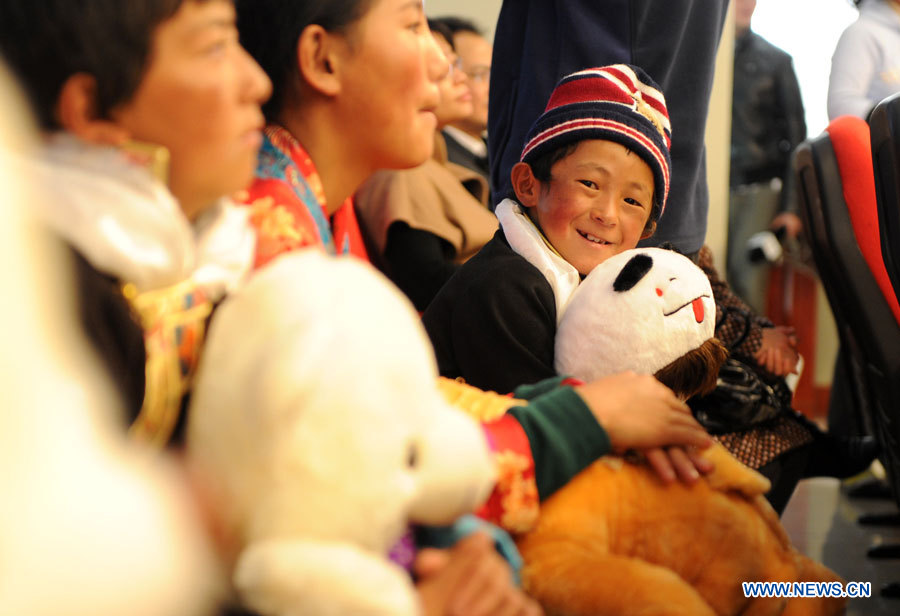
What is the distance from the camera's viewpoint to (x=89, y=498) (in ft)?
1.90

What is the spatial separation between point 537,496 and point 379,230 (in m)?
1.24

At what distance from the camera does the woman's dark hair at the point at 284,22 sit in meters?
1.04

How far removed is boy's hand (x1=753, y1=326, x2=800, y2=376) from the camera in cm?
183

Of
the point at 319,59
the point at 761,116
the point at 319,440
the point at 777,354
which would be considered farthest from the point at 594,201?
the point at 761,116

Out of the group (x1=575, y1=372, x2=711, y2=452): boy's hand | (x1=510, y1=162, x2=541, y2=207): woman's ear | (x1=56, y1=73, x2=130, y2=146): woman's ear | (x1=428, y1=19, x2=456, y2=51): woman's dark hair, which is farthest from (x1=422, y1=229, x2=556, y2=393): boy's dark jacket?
(x1=428, y1=19, x2=456, y2=51): woman's dark hair

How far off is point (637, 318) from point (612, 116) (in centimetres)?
Result: 36

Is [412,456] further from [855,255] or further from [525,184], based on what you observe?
[855,255]

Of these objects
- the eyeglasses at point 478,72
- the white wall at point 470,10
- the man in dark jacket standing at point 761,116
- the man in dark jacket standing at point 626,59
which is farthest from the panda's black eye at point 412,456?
the man in dark jacket standing at point 761,116

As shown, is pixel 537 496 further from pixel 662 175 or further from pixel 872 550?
pixel 872 550

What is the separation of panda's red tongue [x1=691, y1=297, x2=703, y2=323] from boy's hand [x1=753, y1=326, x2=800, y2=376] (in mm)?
732

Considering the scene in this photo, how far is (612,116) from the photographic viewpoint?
1315 millimetres

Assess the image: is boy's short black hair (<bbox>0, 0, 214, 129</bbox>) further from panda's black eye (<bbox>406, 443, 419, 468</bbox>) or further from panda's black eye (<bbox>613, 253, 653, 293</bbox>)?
panda's black eye (<bbox>613, 253, 653, 293</bbox>)

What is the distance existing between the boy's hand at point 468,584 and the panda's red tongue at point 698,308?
0.54 metres

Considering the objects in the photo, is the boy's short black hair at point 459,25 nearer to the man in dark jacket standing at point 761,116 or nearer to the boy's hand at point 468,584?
the man in dark jacket standing at point 761,116
